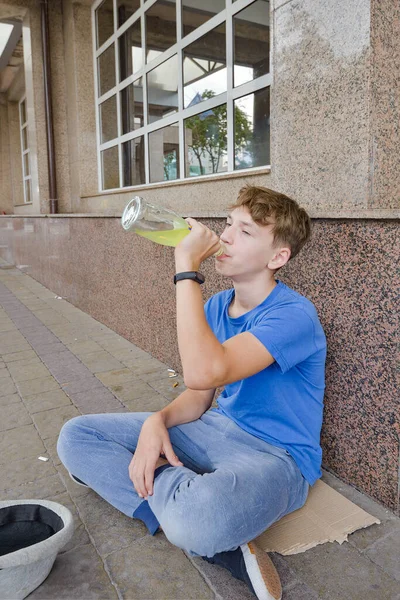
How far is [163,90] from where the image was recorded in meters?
5.95

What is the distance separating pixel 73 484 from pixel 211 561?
88 cm

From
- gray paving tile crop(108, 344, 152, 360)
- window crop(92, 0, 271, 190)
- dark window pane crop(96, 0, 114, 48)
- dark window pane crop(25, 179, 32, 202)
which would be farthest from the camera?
dark window pane crop(25, 179, 32, 202)

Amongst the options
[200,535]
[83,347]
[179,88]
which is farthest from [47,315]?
[200,535]

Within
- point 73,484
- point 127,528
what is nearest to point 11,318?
point 73,484

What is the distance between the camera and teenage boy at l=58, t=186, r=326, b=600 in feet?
5.39

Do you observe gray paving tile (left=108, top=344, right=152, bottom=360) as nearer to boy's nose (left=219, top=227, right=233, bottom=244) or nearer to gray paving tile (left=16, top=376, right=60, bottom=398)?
gray paving tile (left=16, top=376, right=60, bottom=398)

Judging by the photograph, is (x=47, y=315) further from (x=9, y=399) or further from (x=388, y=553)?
(x=388, y=553)

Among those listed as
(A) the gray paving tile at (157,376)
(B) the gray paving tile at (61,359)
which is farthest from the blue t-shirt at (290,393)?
(B) the gray paving tile at (61,359)

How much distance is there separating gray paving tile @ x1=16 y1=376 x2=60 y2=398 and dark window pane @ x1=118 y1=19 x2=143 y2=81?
4.37m

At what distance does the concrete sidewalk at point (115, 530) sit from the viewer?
1.71m

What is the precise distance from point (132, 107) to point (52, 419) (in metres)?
4.96

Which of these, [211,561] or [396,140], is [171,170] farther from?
[211,561]

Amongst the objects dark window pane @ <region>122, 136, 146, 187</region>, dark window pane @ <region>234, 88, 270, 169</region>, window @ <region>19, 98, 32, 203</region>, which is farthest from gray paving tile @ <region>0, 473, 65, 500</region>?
window @ <region>19, 98, 32, 203</region>

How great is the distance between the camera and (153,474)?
183cm
